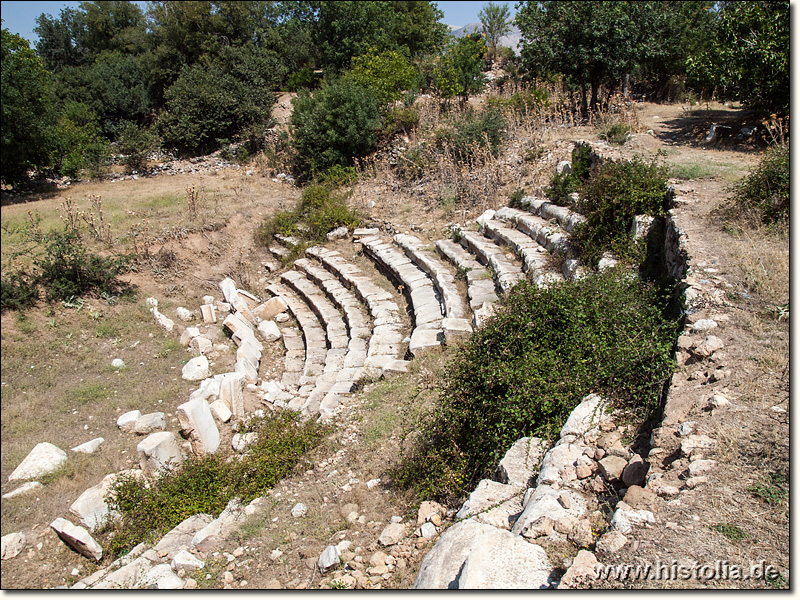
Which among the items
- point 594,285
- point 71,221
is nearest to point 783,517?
point 594,285

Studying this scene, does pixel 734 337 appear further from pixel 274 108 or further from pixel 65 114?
pixel 65 114

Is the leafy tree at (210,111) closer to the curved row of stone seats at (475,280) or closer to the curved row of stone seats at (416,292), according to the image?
the curved row of stone seats at (416,292)

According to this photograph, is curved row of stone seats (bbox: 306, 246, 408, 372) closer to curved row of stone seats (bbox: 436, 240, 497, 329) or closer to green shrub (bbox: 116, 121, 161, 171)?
curved row of stone seats (bbox: 436, 240, 497, 329)

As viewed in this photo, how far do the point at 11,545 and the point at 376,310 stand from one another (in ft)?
17.1

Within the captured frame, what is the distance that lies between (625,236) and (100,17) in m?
38.6

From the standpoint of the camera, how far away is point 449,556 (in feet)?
9.94

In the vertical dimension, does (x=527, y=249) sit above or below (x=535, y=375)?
above

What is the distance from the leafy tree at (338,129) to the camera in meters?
14.8

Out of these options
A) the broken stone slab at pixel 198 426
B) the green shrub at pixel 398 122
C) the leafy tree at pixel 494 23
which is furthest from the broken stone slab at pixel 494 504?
the leafy tree at pixel 494 23

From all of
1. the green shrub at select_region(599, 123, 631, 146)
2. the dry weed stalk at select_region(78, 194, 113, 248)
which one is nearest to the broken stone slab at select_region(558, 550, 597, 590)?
the green shrub at select_region(599, 123, 631, 146)

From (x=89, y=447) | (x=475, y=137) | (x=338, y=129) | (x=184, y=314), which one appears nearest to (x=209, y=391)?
(x=89, y=447)

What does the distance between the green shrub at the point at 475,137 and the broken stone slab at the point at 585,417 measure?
8698 mm

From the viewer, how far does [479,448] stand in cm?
442

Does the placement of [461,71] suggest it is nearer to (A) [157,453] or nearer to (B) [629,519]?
(A) [157,453]
